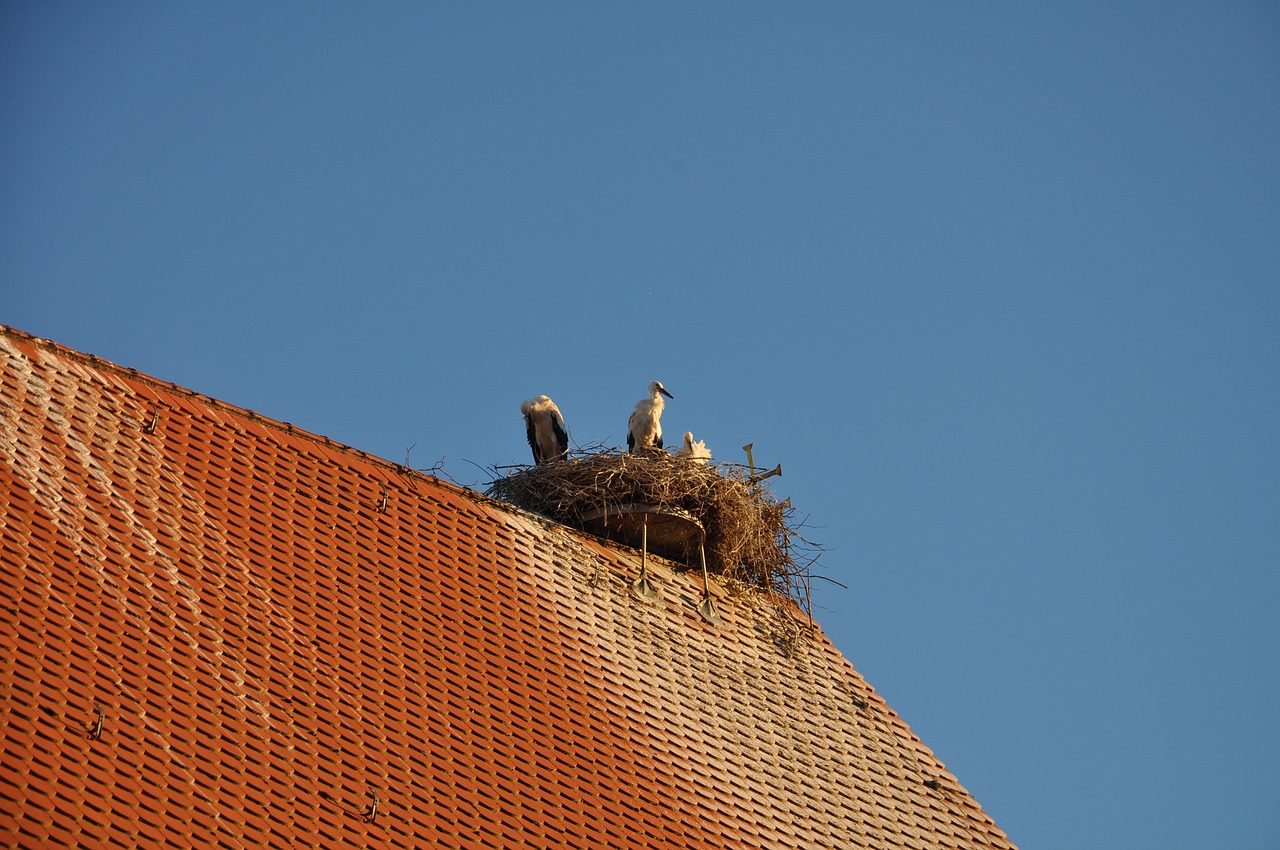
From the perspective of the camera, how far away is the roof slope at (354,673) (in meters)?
10.4

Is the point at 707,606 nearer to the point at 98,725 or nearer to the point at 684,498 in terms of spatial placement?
the point at 684,498

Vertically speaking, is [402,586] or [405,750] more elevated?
[402,586]

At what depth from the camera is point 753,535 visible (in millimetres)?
16484

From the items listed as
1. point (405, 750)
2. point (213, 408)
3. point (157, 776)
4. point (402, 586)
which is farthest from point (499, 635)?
point (157, 776)

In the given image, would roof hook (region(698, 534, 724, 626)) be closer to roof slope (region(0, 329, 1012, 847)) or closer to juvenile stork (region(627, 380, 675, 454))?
roof slope (region(0, 329, 1012, 847))

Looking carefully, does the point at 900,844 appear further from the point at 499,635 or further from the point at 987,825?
the point at 499,635

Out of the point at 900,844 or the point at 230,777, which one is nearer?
the point at 230,777

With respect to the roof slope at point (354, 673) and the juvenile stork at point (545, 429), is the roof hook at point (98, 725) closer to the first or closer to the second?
the roof slope at point (354, 673)

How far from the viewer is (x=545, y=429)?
19188 millimetres

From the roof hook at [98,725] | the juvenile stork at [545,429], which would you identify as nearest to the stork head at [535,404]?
the juvenile stork at [545,429]

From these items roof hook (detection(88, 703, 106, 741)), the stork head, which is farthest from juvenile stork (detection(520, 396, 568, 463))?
roof hook (detection(88, 703, 106, 741))

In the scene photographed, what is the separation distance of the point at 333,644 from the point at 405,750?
42.1 inches

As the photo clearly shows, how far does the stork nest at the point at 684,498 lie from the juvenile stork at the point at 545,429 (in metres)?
2.21

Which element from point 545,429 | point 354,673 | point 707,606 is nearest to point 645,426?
point 545,429
